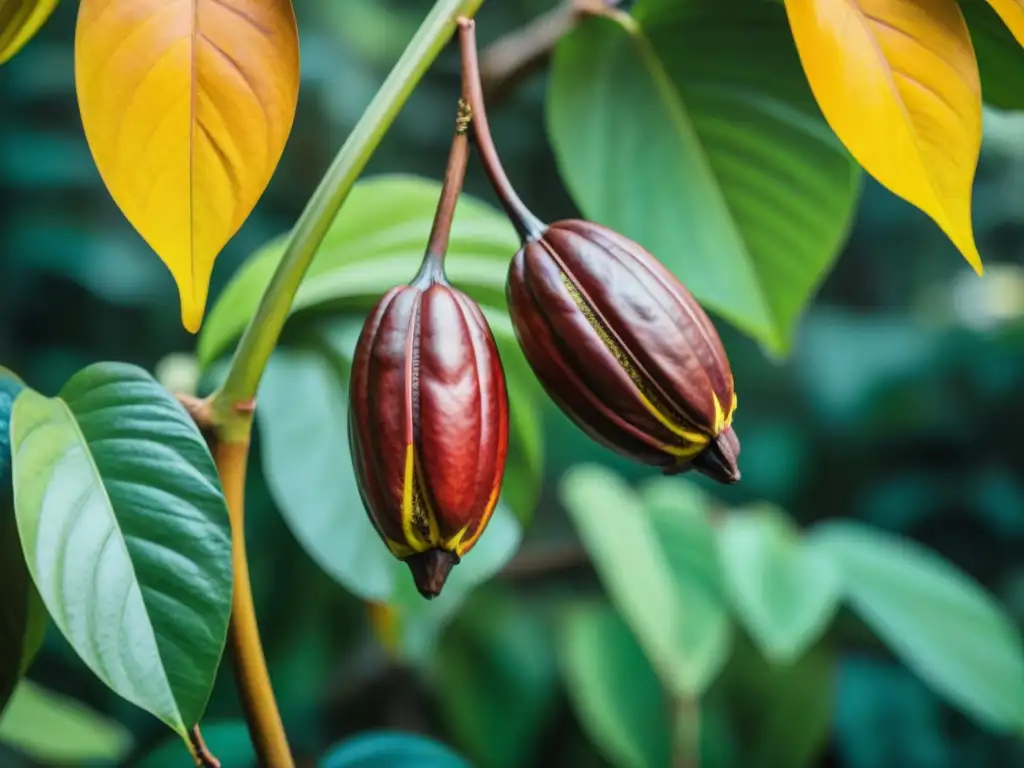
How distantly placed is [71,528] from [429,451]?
78 mm

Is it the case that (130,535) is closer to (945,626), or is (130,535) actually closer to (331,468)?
(331,468)

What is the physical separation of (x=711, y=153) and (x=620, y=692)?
420mm

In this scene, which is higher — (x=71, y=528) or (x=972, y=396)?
(x=71, y=528)

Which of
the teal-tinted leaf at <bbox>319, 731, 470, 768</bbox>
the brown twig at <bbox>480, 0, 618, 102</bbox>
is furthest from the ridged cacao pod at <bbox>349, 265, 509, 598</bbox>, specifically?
the brown twig at <bbox>480, 0, 618, 102</bbox>

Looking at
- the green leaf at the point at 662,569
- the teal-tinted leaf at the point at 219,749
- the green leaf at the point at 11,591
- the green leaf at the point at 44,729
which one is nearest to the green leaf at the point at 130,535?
the green leaf at the point at 11,591

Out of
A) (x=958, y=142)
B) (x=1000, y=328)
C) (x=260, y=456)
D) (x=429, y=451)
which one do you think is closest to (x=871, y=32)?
(x=958, y=142)

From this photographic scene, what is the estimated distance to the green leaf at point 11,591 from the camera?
8.9 inches

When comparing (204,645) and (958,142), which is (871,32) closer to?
(958,142)

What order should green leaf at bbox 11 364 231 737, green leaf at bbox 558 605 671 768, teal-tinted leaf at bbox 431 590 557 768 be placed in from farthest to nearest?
1. teal-tinted leaf at bbox 431 590 557 768
2. green leaf at bbox 558 605 671 768
3. green leaf at bbox 11 364 231 737

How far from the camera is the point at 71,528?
0.65 ft

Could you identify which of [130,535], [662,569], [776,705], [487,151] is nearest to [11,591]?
[130,535]

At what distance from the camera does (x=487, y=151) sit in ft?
0.69

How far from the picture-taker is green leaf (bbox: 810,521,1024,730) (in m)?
0.56

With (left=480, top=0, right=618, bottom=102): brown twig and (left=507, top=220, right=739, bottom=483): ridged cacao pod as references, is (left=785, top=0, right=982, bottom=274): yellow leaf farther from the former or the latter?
(left=480, top=0, right=618, bottom=102): brown twig
